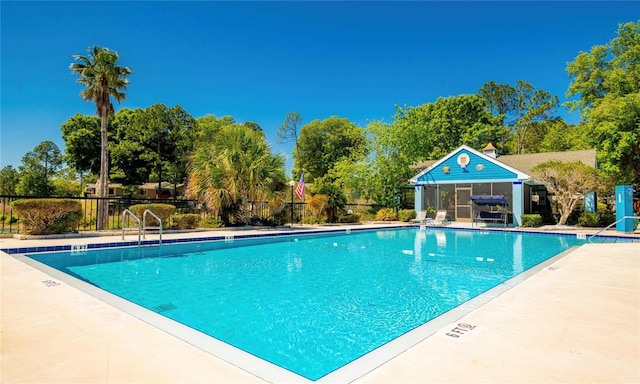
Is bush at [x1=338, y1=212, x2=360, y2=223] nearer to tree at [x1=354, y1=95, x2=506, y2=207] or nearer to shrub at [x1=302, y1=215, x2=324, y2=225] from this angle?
shrub at [x1=302, y1=215, x2=324, y2=225]

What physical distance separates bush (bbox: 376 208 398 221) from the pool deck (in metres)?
18.0

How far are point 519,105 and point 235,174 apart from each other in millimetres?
32438

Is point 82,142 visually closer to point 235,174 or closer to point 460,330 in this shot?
point 235,174

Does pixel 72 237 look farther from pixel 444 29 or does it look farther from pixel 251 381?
pixel 444 29

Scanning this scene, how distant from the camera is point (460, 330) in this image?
3.31m

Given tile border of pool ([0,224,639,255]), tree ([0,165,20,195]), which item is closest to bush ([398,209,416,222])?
tile border of pool ([0,224,639,255])

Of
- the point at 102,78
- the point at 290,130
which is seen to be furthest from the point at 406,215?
the point at 290,130

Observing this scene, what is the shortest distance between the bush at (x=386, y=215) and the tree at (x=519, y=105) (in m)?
18.8

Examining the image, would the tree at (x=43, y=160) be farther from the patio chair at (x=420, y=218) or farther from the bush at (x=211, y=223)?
the patio chair at (x=420, y=218)

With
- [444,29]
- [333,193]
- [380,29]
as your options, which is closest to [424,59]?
[444,29]

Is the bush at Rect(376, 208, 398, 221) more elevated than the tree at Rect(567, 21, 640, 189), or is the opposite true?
the tree at Rect(567, 21, 640, 189)

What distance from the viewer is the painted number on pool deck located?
3209 mm

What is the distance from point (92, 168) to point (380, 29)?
29.2 meters

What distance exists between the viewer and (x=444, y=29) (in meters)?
20.4
